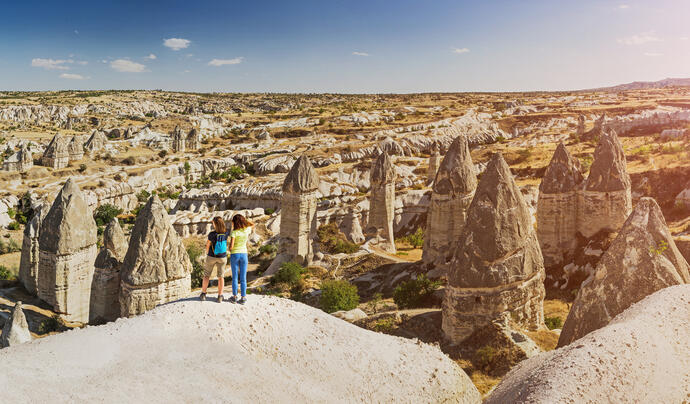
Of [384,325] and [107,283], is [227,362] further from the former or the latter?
[107,283]

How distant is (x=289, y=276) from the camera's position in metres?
21.0

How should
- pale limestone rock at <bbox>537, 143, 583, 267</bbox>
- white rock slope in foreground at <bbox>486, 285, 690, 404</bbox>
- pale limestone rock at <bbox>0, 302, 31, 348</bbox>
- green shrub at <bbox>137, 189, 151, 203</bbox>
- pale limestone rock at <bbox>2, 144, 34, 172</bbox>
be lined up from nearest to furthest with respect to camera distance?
white rock slope in foreground at <bbox>486, 285, 690, 404</bbox>
pale limestone rock at <bbox>0, 302, 31, 348</bbox>
pale limestone rock at <bbox>537, 143, 583, 267</bbox>
pale limestone rock at <bbox>2, 144, 34, 172</bbox>
green shrub at <bbox>137, 189, 151, 203</bbox>

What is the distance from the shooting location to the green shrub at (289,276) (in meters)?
21.0

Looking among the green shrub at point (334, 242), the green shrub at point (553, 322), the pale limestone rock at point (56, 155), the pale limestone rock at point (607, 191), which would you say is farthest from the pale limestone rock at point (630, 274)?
the pale limestone rock at point (56, 155)

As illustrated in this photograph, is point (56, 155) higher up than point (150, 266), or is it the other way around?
point (56, 155)

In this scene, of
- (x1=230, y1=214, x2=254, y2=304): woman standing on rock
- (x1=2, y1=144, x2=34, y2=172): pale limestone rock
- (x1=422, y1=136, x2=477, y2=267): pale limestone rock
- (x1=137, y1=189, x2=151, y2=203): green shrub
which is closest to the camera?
(x1=230, y1=214, x2=254, y2=304): woman standing on rock

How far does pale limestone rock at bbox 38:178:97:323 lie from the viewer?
17.7 metres

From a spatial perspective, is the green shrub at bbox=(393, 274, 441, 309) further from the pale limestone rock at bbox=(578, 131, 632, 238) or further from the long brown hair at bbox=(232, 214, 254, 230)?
the long brown hair at bbox=(232, 214, 254, 230)

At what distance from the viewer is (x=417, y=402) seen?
22.7 feet

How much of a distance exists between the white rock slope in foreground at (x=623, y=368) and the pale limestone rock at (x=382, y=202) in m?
20.7

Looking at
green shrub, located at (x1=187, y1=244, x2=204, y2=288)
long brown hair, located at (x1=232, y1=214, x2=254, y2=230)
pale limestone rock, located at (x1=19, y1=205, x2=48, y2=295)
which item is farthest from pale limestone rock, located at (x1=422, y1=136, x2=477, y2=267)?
pale limestone rock, located at (x1=19, y1=205, x2=48, y2=295)

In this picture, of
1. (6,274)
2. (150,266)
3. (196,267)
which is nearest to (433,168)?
(196,267)

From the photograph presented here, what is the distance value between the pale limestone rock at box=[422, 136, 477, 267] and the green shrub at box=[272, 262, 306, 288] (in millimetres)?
5810

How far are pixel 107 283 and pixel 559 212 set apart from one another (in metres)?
16.4
